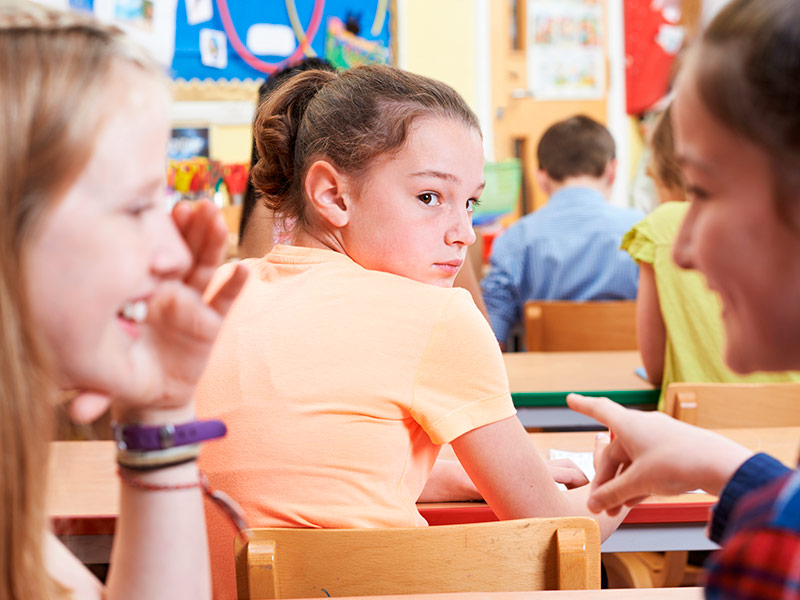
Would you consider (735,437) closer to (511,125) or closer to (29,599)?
(29,599)

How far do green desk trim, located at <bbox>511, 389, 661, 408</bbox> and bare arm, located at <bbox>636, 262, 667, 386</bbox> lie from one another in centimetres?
7

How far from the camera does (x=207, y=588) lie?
78 cm

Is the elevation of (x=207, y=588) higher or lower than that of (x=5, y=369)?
lower

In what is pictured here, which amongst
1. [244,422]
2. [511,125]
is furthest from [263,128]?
[511,125]

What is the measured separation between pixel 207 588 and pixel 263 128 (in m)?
0.77

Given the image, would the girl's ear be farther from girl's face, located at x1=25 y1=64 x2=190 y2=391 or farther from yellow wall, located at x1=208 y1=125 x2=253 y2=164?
yellow wall, located at x1=208 y1=125 x2=253 y2=164

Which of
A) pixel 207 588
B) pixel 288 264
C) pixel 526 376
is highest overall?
pixel 288 264

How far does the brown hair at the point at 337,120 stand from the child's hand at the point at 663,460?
61 cm

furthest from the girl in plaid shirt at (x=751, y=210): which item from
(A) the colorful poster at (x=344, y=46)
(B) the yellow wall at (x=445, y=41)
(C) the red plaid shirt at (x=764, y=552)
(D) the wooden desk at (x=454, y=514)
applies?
(B) the yellow wall at (x=445, y=41)

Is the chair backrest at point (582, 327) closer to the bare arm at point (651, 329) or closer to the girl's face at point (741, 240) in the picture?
the bare arm at point (651, 329)

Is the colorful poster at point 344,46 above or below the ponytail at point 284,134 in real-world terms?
above

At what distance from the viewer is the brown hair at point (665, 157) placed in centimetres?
239

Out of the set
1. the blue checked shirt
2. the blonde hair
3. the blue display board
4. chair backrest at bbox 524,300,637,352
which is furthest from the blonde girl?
the blue display board

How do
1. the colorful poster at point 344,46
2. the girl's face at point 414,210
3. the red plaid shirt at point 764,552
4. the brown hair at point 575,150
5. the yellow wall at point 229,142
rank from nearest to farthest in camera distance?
the red plaid shirt at point 764,552 → the girl's face at point 414,210 → the brown hair at point 575,150 → the yellow wall at point 229,142 → the colorful poster at point 344,46
